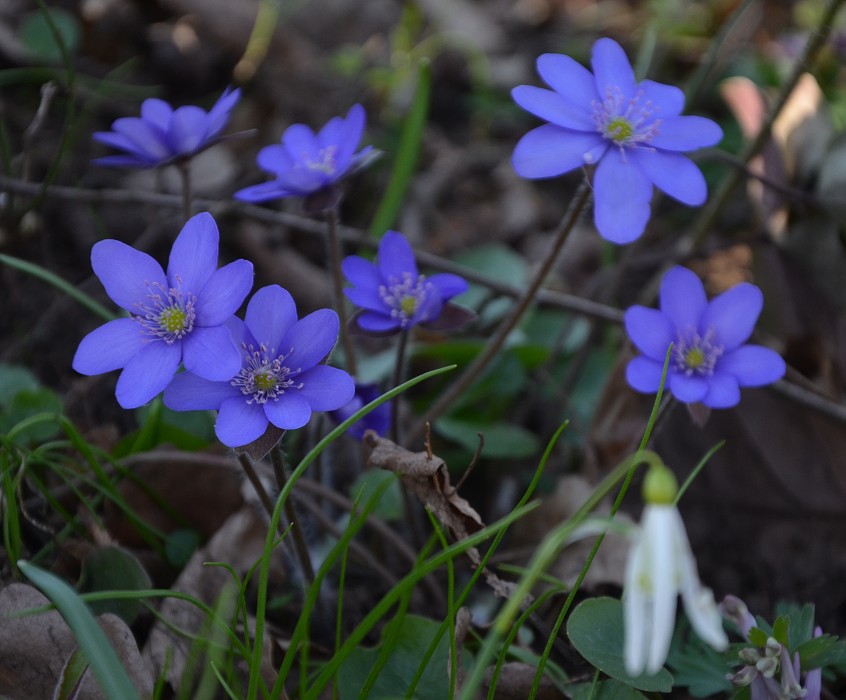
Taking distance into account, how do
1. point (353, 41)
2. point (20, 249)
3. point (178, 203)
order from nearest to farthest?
point (178, 203)
point (20, 249)
point (353, 41)

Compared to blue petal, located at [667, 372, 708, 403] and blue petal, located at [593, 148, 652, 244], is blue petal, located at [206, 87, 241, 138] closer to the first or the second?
blue petal, located at [593, 148, 652, 244]

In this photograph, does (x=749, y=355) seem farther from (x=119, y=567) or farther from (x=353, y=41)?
(x=353, y=41)

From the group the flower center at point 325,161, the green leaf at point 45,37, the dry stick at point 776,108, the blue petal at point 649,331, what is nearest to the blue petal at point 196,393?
the flower center at point 325,161

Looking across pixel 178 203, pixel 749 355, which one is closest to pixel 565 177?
pixel 178 203

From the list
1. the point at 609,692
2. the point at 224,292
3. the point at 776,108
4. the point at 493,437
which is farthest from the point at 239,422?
the point at 776,108

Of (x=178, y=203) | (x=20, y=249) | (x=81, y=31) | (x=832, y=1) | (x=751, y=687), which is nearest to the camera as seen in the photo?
(x=751, y=687)

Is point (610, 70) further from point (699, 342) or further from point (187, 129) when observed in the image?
point (187, 129)

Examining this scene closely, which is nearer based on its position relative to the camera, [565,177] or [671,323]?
[671,323]
